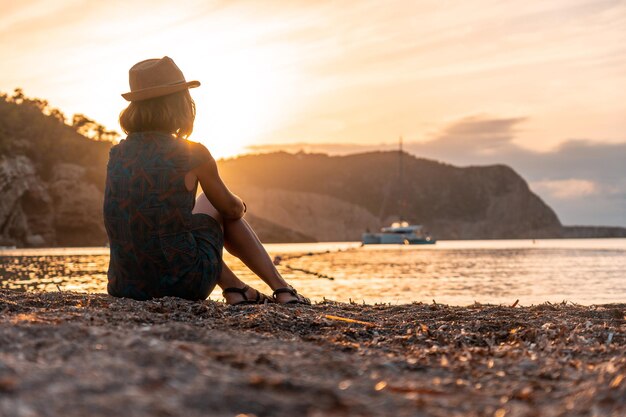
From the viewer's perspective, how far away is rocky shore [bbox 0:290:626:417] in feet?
6.25

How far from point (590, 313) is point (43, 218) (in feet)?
162

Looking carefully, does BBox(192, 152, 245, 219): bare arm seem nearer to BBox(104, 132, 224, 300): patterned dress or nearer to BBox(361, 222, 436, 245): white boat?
BBox(104, 132, 224, 300): patterned dress

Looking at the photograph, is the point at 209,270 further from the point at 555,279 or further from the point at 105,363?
the point at 555,279

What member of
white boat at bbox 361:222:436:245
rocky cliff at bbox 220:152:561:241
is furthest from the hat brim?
rocky cliff at bbox 220:152:561:241

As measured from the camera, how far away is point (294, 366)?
2.44 meters

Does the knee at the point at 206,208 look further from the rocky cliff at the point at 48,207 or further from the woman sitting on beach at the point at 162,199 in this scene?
the rocky cliff at the point at 48,207

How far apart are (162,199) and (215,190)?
319 mm

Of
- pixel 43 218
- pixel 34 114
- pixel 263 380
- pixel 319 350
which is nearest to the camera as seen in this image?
pixel 263 380

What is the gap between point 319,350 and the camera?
287 cm

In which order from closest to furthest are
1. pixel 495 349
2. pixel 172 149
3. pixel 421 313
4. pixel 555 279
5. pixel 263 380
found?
pixel 263 380 < pixel 495 349 < pixel 172 149 < pixel 421 313 < pixel 555 279

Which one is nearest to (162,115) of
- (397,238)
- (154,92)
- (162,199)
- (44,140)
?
(154,92)

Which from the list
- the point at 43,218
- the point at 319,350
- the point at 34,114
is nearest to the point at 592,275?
the point at 319,350

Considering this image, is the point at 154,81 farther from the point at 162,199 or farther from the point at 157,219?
the point at 157,219

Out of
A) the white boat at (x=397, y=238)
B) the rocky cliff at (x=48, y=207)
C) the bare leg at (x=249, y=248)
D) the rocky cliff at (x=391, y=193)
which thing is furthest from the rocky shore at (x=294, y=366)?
the rocky cliff at (x=391, y=193)
